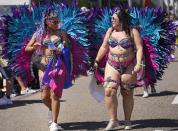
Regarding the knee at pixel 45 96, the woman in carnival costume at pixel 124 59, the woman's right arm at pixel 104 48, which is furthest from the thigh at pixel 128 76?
the knee at pixel 45 96

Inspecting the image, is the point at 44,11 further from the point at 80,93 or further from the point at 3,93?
the point at 80,93

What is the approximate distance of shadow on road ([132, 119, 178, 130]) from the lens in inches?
329

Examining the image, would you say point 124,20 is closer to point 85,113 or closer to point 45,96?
point 45,96

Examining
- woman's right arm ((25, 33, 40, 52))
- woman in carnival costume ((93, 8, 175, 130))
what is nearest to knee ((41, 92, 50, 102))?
woman's right arm ((25, 33, 40, 52))

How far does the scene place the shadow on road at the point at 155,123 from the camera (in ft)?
27.4

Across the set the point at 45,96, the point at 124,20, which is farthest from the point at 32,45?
the point at 124,20

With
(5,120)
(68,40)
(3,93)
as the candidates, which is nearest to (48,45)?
(68,40)

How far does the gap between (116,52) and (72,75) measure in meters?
0.94

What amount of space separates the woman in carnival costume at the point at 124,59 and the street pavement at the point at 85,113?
0.49 m

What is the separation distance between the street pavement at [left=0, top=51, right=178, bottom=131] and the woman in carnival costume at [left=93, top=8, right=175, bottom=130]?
487mm

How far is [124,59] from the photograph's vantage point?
7.97 m

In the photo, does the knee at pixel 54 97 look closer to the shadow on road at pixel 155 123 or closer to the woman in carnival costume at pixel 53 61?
the woman in carnival costume at pixel 53 61

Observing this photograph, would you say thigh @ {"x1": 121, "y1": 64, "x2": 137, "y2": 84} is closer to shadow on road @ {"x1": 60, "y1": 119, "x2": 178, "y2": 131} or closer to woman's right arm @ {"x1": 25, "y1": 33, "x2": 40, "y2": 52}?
shadow on road @ {"x1": 60, "y1": 119, "x2": 178, "y2": 131}

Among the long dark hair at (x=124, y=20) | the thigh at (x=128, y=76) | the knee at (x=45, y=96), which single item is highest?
the long dark hair at (x=124, y=20)
